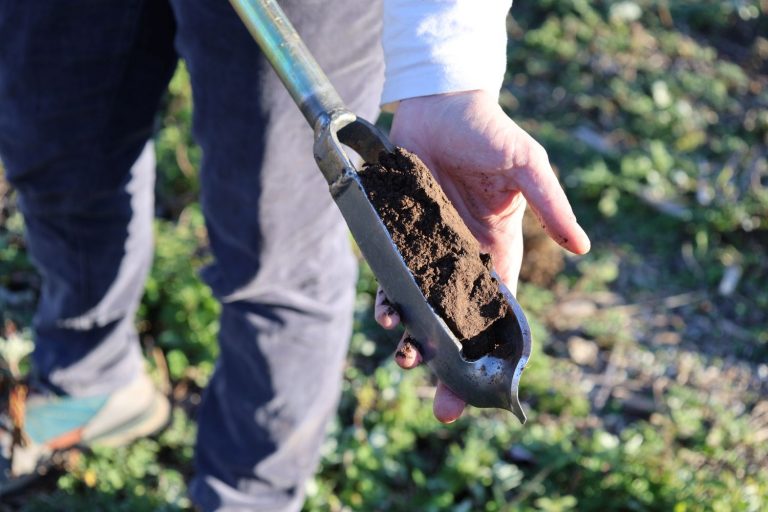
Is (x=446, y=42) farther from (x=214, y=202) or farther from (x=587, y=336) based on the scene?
(x=587, y=336)

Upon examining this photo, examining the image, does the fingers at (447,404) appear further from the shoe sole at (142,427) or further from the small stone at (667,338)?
the small stone at (667,338)

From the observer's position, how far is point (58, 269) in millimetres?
2443

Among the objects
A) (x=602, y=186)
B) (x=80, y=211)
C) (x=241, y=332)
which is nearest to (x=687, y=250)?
(x=602, y=186)

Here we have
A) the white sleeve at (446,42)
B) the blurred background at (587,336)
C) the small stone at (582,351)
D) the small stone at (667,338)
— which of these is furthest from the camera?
the small stone at (667,338)

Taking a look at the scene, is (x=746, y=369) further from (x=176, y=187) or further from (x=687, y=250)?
(x=176, y=187)

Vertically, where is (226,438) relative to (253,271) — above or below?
below

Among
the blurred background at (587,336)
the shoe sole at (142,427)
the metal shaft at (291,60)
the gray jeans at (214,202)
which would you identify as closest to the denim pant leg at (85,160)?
the gray jeans at (214,202)

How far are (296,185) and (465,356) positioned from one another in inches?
25.4

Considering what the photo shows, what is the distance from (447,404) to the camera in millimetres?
1603

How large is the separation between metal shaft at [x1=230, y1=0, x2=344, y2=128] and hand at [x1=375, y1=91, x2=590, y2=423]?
0.23m

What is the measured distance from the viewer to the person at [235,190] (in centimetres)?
167

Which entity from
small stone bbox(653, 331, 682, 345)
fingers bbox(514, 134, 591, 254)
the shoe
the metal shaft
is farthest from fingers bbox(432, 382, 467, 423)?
small stone bbox(653, 331, 682, 345)

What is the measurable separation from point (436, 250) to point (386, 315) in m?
0.16

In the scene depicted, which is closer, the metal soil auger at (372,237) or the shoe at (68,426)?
the metal soil auger at (372,237)
